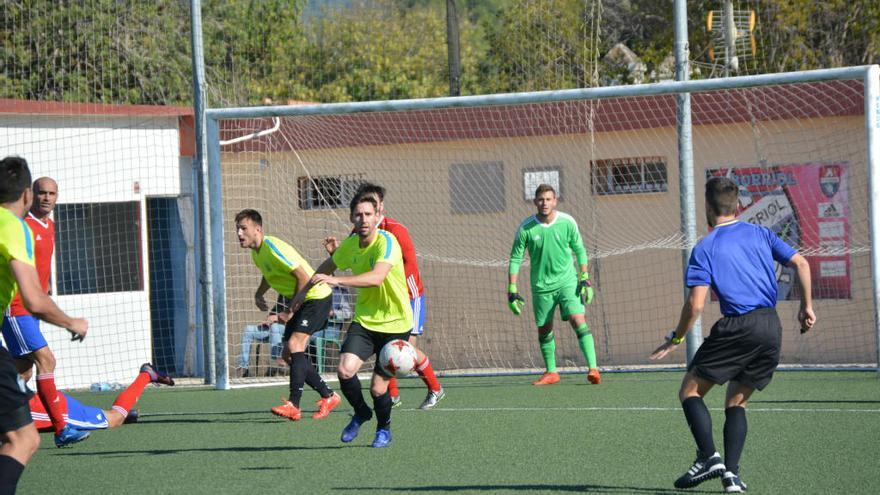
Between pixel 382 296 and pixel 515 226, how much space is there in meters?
8.01

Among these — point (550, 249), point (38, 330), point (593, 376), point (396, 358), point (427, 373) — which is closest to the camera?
point (396, 358)

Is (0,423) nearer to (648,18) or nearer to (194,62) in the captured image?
(194,62)

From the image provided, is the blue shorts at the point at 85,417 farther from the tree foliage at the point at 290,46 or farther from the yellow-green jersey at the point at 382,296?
the tree foliage at the point at 290,46

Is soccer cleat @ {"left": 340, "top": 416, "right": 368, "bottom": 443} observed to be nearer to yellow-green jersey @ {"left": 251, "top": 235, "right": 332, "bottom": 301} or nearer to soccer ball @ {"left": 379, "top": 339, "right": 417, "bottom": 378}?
soccer ball @ {"left": 379, "top": 339, "right": 417, "bottom": 378}

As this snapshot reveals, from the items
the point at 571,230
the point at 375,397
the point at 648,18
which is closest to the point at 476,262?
the point at 571,230

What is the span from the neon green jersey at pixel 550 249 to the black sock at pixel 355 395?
4323 millimetres

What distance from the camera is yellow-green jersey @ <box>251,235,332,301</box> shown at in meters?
9.70

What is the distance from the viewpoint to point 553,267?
39.7ft

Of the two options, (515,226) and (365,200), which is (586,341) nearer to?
(515,226)

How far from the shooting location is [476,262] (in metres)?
15.8

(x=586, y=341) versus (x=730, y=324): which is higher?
(x=730, y=324)

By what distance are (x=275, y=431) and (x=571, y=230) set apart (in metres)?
4.20

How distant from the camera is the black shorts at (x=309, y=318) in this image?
987cm

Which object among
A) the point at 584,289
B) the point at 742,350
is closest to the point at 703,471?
the point at 742,350
